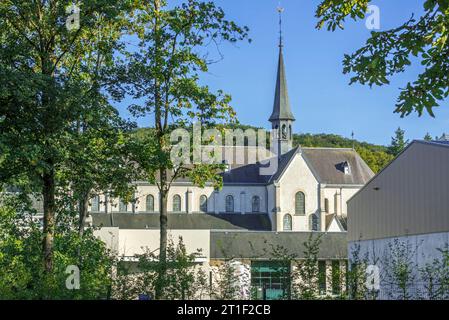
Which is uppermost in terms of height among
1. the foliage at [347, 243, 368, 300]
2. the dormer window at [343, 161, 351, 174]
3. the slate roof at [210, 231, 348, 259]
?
the dormer window at [343, 161, 351, 174]

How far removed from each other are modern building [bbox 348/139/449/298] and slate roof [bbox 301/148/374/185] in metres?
41.2

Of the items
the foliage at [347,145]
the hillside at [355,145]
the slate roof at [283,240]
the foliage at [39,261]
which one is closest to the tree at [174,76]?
the foliage at [39,261]

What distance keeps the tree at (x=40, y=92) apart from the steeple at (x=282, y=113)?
6223 centimetres

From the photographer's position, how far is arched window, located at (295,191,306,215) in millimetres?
73500

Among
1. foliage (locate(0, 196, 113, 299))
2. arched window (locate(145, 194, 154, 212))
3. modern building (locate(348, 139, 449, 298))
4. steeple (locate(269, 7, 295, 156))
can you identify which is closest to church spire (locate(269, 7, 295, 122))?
steeple (locate(269, 7, 295, 156))

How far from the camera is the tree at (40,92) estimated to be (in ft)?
46.2

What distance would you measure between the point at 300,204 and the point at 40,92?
60278mm

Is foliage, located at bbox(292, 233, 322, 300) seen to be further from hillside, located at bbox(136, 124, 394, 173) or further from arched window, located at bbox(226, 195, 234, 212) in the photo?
hillside, located at bbox(136, 124, 394, 173)

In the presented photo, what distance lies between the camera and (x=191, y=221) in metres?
72.9

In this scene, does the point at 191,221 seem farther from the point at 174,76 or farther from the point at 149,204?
the point at 174,76

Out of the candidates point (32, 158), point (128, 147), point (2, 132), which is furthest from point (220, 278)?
point (128, 147)

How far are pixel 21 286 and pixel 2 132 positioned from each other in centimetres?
496

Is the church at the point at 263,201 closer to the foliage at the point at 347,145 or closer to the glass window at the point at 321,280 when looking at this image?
the foliage at the point at 347,145
